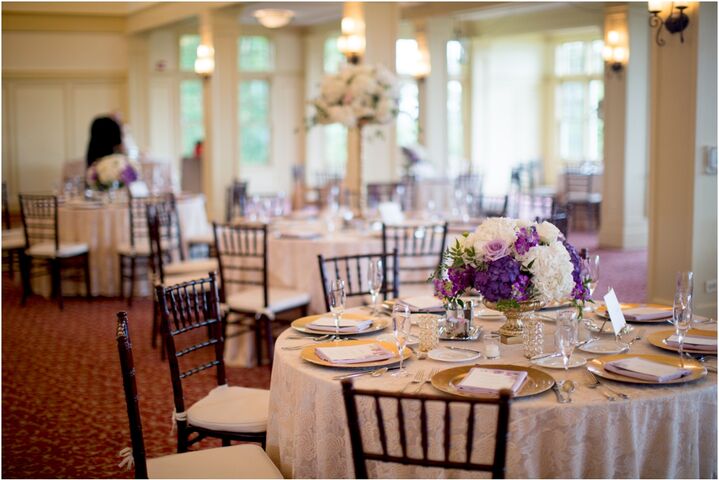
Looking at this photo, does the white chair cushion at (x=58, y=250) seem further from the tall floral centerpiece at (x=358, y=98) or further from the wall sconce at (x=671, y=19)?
the wall sconce at (x=671, y=19)

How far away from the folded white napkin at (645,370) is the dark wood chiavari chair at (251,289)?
314 cm

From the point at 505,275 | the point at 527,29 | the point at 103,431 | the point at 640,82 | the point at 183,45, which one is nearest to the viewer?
the point at 505,275

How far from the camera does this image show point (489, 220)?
3.28 m

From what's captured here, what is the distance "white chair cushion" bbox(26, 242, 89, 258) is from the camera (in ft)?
27.6

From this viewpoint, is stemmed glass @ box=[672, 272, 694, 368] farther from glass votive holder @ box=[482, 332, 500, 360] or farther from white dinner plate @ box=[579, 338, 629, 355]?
glass votive holder @ box=[482, 332, 500, 360]

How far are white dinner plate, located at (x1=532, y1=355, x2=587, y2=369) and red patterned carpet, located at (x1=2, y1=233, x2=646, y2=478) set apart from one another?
2185 mm

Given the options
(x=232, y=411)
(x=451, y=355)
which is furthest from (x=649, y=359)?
(x=232, y=411)

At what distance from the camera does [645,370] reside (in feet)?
9.34

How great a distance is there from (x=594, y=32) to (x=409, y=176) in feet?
22.7

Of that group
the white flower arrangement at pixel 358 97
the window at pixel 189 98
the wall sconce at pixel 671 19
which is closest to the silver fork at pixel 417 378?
the white flower arrangement at pixel 358 97

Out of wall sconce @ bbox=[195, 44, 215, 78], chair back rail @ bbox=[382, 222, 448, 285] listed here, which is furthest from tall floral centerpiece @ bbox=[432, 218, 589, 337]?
wall sconce @ bbox=[195, 44, 215, 78]

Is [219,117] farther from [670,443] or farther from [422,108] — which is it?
[670,443]

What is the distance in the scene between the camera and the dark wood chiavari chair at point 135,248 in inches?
329

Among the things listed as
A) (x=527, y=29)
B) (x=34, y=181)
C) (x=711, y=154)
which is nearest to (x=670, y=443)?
(x=711, y=154)
